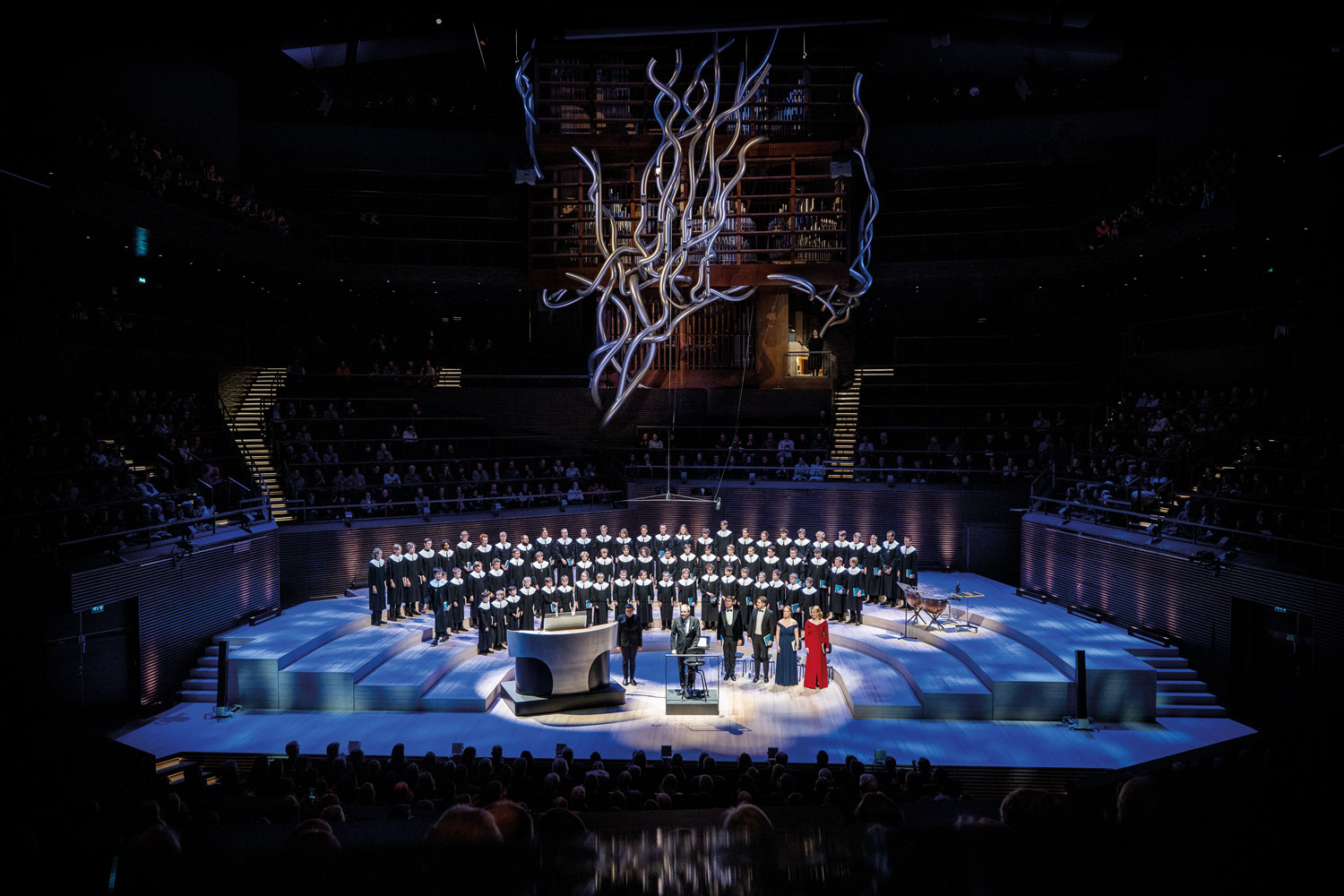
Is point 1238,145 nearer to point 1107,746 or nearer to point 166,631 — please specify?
point 1107,746

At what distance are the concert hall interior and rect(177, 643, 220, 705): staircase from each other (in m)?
Result: 0.05

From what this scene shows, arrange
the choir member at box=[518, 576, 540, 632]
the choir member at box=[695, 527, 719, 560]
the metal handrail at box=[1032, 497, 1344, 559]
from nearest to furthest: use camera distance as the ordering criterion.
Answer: the metal handrail at box=[1032, 497, 1344, 559]
the choir member at box=[518, 576, 540, 632]
the choir member at box=[695, 527, 719, 560]

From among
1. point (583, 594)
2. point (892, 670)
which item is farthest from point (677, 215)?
point (892, 670)

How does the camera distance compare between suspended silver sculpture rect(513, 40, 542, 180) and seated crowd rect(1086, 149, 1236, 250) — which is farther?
suspended silver sculpture rect(513, 40, 542, 180)

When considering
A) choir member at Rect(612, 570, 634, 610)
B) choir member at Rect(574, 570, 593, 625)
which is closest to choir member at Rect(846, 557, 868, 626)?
A: choir member at Rect(612, 570, 634, 610)

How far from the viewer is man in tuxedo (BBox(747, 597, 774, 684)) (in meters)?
12.8

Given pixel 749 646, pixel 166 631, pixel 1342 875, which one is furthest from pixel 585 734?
pixel 1342 875

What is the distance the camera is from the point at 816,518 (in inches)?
760

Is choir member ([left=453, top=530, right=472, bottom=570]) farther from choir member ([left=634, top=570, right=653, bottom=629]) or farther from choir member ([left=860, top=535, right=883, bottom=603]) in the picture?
choir member ([left=860, top=535, right=883, bottom=603])

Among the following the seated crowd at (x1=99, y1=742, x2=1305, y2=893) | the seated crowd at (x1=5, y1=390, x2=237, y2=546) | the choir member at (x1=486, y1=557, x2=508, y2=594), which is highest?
the seated crowd at (x1=5, y1=390, x2=237, y2=546)

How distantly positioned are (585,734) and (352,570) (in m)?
8.34

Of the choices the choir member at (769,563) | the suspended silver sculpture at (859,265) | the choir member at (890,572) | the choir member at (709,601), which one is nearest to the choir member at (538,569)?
the choir member at (709,601)

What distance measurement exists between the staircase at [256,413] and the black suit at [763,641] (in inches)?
403

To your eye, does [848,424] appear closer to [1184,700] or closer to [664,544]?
[664,544]
